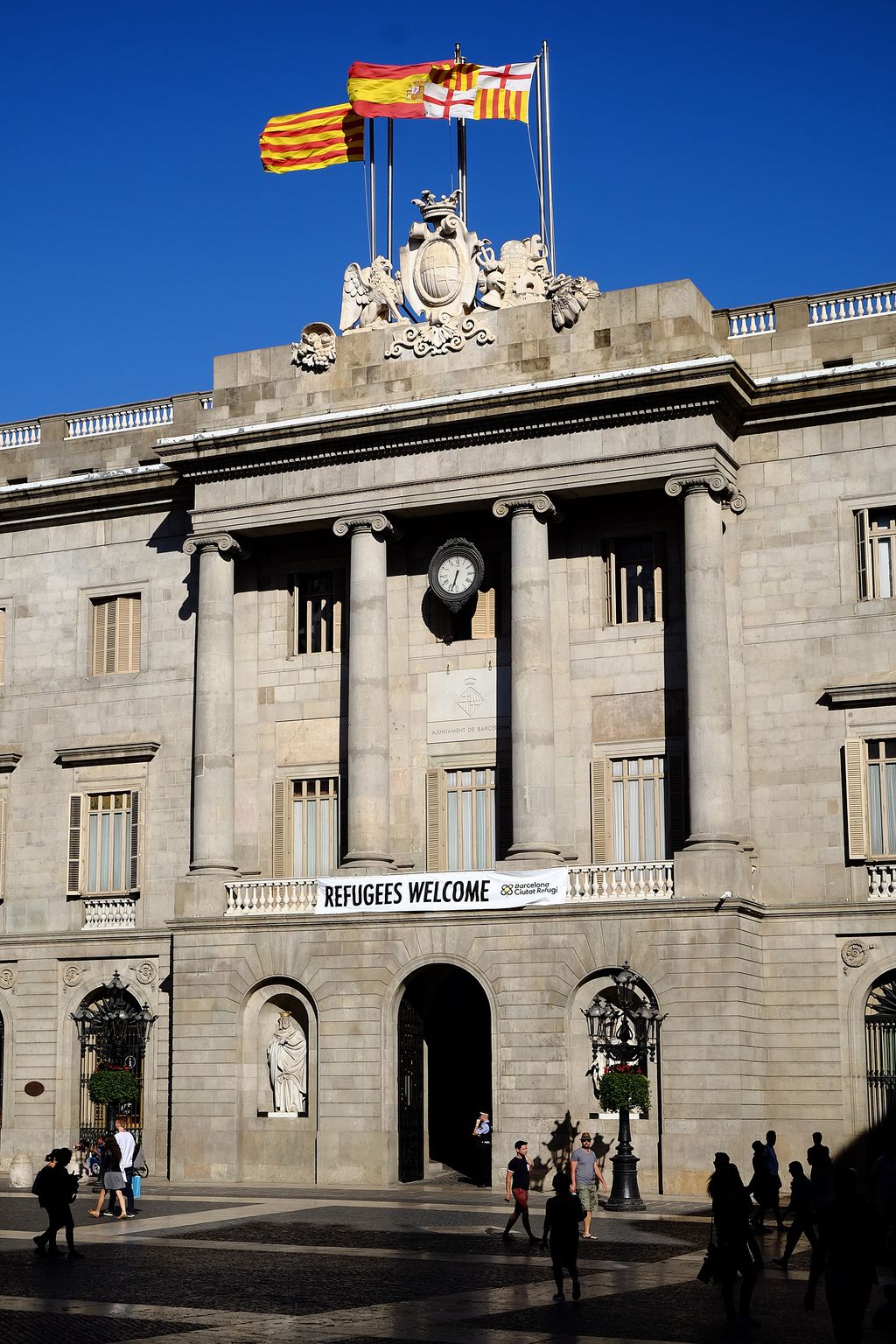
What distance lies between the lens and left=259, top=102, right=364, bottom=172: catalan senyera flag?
48250mm

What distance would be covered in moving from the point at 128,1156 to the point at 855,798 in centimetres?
1702

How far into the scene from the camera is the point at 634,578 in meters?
43.6

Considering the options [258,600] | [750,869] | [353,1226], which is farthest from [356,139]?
[353,1226]

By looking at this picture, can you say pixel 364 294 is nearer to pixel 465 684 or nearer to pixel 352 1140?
pixel 465 684

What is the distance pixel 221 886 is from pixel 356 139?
64.3ft

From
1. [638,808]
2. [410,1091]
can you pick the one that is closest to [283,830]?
[410,1091]

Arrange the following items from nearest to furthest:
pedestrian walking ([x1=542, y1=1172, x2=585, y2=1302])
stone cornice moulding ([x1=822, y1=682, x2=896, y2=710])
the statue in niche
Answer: pedestrian walking ([x1=542, y1=1172, x2=585, y2=1302]), stone cornice moulding ([x1=822, y1=682, x2=896, y2=710]), the statue in niche

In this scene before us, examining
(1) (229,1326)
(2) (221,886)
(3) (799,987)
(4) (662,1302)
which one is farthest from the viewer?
(2) (221,886)

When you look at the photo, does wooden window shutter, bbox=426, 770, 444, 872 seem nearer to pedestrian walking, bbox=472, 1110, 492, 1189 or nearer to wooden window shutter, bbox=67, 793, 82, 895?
pedestrian walking, bbox=472, 1110, 492, 1189

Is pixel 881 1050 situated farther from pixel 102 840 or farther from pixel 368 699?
pixel 102 840

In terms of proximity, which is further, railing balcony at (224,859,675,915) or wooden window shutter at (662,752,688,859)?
wooden window shutter at (662,752,688,859)

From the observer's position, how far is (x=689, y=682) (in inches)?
1608

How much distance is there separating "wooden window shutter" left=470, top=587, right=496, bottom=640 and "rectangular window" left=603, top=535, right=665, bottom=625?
289 centimetres

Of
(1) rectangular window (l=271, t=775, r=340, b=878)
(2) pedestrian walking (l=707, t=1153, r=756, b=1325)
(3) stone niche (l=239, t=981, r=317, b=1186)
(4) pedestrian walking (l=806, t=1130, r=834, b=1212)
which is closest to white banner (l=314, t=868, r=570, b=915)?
(1) rectangular window (l=271, t=775, r=340, b=878)
